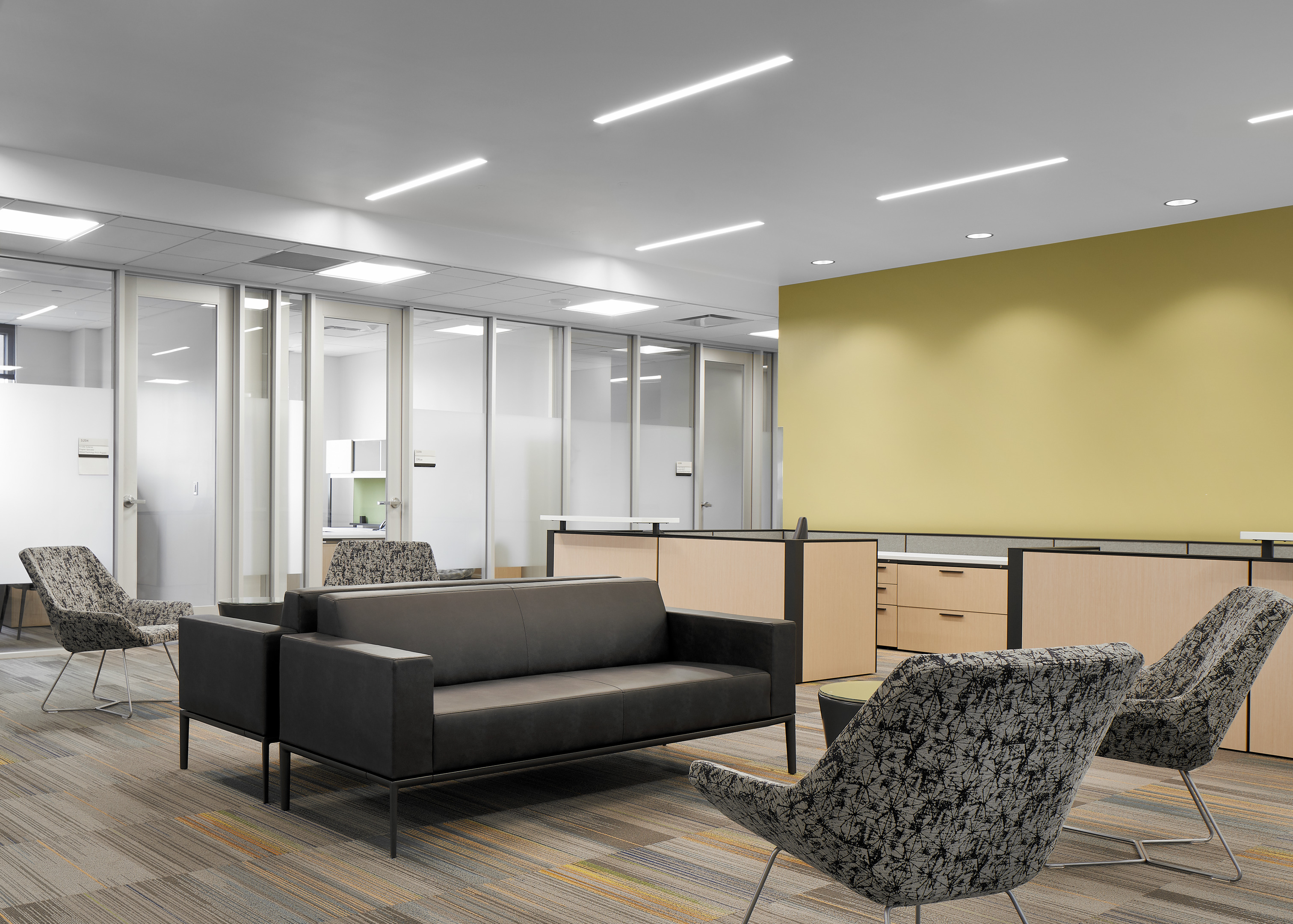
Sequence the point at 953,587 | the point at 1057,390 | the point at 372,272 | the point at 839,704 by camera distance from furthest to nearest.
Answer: the point at 372,272 < the point at 1057,390 < the point at 953,587 < the point at 839,704

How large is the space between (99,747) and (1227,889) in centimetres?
460

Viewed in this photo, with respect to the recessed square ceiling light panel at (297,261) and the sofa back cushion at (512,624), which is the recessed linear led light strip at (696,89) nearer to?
the sofa back cushion at (512,624)

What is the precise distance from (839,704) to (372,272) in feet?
19.7

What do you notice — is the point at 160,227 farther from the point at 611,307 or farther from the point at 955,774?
the point at 955,774

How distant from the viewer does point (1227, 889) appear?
10.6ft

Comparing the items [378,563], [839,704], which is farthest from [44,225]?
[839,704]

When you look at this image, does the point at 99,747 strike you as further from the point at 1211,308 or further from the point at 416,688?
the point at 1211,308

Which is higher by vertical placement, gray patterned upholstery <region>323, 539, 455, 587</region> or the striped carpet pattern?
gray patterned upholstery <region>323, 539, 455, 587</region>

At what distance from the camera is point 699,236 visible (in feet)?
27.0

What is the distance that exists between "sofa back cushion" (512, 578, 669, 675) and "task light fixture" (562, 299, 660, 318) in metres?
5.03

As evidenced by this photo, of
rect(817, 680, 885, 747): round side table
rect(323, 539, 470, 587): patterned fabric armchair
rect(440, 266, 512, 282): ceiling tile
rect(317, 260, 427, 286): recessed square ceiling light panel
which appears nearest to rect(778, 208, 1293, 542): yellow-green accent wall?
rect(440, 266, 512, 282): ceiling tile

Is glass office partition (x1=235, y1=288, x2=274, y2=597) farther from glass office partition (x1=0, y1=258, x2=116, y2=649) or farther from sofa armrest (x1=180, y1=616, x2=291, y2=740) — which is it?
sofa armrest (x1=180, y1=616, x2=291, y2=740)

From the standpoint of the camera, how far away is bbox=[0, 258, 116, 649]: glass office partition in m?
7.72

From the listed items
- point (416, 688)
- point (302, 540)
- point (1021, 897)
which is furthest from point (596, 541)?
point (1021, 897)
